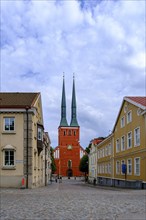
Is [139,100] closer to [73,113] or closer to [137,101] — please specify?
[137,101]

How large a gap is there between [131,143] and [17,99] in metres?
12.6

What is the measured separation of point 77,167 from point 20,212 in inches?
4596

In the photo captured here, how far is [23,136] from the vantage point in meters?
31.9

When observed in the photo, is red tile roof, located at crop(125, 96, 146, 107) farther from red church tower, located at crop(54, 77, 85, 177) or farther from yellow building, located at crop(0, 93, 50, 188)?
red church tower, located at crop(54, 77, 85, 177)

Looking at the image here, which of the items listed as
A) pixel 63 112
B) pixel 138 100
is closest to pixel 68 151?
pixel 63 112

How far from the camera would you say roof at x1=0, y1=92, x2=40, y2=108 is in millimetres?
31944

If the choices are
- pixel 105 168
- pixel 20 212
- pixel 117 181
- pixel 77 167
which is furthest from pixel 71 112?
pixel 20 212

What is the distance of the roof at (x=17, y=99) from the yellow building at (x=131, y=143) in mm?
9985

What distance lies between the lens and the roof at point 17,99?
3194cm

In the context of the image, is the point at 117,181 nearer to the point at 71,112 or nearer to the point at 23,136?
the point at 23,136

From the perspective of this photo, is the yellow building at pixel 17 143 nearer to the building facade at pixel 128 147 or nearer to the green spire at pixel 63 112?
the building facade at pixel 128 147

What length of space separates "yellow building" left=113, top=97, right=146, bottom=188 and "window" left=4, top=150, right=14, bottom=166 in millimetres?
11646

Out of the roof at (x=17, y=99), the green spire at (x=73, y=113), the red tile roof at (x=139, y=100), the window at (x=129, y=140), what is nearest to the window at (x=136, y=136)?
the window at (x=129, y=140)

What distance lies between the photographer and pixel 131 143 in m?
37.8
